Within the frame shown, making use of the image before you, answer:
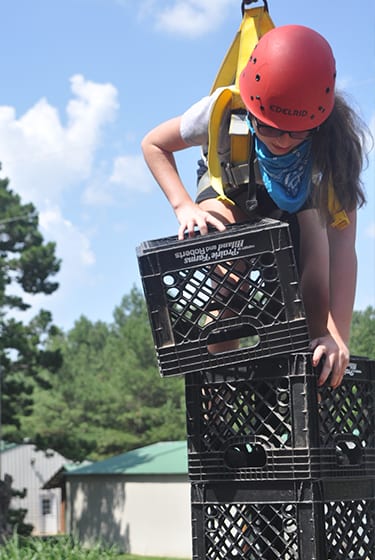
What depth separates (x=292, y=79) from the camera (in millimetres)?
2787

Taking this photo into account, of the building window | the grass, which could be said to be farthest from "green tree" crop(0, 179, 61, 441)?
the building window

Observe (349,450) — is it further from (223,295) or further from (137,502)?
(137,502)

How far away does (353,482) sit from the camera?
2986 mm

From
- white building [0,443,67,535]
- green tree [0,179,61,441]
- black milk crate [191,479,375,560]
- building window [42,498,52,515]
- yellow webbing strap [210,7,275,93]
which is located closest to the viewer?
black milk crate [191,479,375,560]

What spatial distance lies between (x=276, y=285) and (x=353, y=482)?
2.38 ft

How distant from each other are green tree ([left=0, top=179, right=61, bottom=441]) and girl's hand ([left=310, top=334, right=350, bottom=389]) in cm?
2407

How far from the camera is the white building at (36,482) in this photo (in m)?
48.4

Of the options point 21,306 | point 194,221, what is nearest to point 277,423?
point 194,221

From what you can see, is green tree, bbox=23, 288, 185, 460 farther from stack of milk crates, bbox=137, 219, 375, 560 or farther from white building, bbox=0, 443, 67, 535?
stack of milk crates, bbox=137, 219, 375, 560

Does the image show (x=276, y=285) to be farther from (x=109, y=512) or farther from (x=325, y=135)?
(x=109, y=512)

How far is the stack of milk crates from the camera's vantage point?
281 centimetres

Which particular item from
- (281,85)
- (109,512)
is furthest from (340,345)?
(109,512)

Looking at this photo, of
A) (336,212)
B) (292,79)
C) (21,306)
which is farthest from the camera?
(21,306)

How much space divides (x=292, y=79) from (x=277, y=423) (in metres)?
1.11
